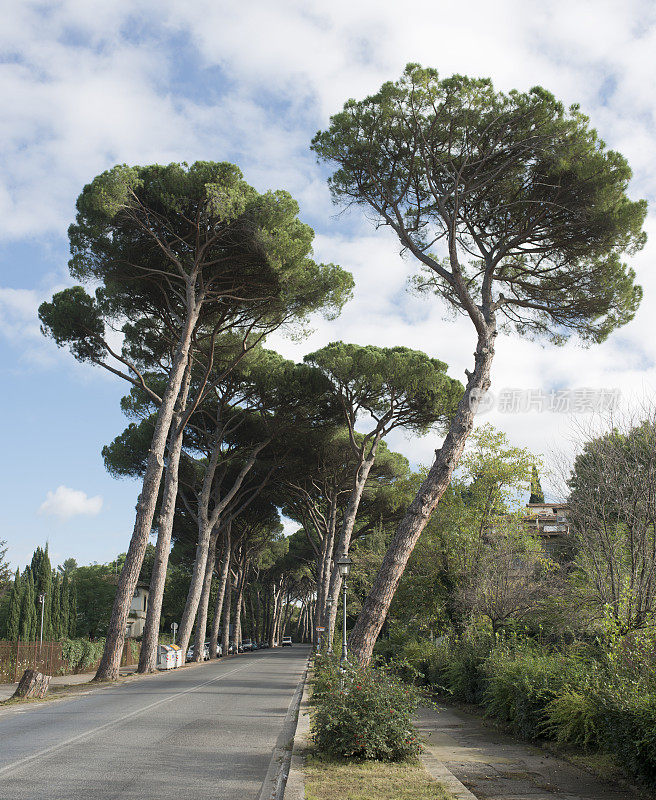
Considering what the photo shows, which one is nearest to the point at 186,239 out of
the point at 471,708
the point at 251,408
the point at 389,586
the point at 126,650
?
the point at 251,408

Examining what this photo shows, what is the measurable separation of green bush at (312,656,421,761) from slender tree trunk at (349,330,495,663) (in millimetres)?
2895

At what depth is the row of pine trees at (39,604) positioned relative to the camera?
2572 centimetres

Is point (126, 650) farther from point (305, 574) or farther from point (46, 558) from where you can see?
point (305, 574)

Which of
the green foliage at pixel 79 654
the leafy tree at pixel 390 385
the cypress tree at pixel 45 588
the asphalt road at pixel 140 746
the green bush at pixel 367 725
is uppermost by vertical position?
the leafy tree at pixel 390 385

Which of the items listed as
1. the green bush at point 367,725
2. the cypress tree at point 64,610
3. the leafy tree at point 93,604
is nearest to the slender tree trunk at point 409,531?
the green bush at point 367,725

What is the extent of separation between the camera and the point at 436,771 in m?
6.64

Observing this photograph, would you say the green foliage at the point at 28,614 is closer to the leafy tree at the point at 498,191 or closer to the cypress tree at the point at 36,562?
the cypress tree at the point at 36,562

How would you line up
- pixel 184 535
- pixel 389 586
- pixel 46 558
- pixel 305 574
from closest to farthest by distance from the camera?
pixel 389 586 → pixel 46 558 → pixel 184 535 → pixel 305 574

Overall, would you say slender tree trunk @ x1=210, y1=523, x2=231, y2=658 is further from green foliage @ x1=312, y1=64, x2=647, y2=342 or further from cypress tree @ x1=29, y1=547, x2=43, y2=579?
green foliage @ x1=312, y1=64, x2=647, y2=342

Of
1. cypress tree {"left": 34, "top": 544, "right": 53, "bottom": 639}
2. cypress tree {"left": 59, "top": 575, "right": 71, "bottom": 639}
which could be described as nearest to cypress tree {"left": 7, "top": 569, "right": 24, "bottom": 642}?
cypress tree {"left": 34, "top": 544, "right": 53, "bottom": 639}

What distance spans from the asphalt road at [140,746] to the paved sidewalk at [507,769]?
2330mm

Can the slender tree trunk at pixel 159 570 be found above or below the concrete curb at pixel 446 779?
above

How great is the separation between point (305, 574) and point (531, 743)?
189 ft

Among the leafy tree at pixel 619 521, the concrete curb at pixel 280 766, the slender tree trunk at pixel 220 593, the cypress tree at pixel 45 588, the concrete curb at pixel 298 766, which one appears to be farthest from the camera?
the slender tree trunk at pixel 220 593
